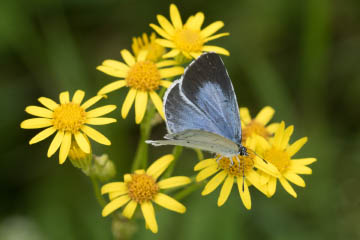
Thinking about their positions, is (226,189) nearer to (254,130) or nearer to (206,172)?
(206,172)

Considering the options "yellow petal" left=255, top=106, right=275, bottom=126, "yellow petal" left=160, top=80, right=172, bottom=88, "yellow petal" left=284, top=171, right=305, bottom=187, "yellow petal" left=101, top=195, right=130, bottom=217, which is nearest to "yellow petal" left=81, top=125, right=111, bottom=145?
"yellow petal" left=101, top=195, right=130, bottom=217

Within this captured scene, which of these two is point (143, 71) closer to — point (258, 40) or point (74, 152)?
point (74, 152)

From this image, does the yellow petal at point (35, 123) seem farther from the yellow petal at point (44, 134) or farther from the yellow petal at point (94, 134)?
the yellow petal at point (94, 134)

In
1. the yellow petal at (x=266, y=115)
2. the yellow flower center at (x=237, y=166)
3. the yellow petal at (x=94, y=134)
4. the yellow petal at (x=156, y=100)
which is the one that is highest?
the yellow petal at (x=266, y=115)

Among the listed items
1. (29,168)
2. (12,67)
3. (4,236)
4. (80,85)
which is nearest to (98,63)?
(80,85)

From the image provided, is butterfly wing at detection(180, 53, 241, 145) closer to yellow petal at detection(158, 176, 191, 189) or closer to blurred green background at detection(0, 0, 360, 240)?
yellow petal at detection(158, 176, 191, 189)

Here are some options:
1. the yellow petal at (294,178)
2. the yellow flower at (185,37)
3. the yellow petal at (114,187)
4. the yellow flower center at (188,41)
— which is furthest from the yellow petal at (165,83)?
the yellow petal at (294,178)

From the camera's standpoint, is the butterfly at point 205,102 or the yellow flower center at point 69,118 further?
Result: the yellow flower center at point 69,118
